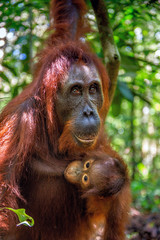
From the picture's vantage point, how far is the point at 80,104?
2.39 metres

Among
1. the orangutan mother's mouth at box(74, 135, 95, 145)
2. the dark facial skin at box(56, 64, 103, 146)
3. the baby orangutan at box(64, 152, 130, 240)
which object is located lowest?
the baby orangutan at box(64, 152, 130, 240)

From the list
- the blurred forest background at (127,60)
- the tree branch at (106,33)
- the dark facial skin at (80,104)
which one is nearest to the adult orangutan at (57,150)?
the dark facial skin at (80,104)

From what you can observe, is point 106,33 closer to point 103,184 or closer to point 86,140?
point 86,140

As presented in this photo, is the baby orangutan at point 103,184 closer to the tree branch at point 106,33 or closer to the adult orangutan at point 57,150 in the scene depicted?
the adult orangutan at point 57,150

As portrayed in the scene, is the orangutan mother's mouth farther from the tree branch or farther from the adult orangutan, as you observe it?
the tree branch

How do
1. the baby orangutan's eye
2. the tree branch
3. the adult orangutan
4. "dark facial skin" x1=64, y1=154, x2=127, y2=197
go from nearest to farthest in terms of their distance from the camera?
the adult orangutan
"dark facial skin" x1=64, y1=154, x2=127, y2=197
the baby orangutan's eye
the tree branch

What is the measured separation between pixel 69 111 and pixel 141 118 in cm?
527

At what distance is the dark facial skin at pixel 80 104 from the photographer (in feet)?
7.64

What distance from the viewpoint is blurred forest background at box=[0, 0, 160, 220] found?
322 cm

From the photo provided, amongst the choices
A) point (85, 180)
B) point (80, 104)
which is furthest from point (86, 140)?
point (85, 180)

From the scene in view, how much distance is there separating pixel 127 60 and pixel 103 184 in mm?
1787

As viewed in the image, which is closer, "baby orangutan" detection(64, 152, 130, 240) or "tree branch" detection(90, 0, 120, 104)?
"baby orangutan" detection(64, 152, 130, 240)

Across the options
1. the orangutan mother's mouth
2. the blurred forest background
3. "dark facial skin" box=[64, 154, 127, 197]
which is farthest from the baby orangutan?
the blurred forest background

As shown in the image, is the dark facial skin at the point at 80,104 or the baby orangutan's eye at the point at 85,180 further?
the baby orangutan's eye at the point at 85,180
